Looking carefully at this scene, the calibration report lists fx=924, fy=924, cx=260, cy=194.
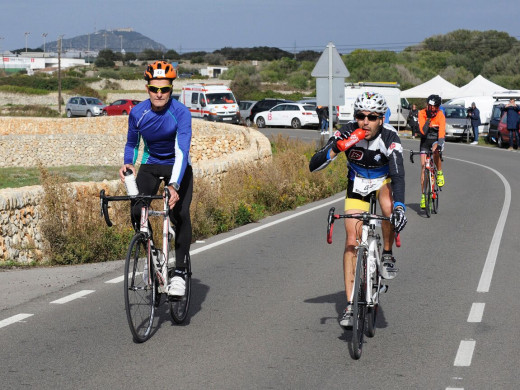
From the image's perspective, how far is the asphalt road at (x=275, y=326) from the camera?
6.15 meters

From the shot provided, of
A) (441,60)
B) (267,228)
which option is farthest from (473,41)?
(267,228)

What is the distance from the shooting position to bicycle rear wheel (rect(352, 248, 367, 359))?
6.39 metres

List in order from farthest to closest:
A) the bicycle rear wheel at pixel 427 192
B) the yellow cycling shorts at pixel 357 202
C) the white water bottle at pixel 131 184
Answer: the bicycle rear wheel at pixel 427 192 → the yellow cycling shorts at pixel 357 202 → the white water bottle at pixel 131 184

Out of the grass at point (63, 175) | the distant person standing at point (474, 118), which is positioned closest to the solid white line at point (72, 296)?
the grass at point (63, 175)

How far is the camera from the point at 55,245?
11.2m

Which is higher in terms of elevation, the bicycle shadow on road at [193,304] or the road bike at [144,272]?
the road bike at [144,272]

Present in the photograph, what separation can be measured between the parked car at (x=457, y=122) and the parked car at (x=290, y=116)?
955 centimetres

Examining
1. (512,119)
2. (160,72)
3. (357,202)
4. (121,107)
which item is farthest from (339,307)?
(121,107)

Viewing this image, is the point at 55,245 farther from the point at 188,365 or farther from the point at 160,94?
the point at 188,365

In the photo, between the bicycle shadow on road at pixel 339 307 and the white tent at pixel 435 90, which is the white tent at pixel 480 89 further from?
the bicycle shadow on road at pixel 339 307

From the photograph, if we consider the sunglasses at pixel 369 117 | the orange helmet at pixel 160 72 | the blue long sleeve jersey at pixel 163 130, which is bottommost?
the blue long sleeve jersey at pixel 163 130

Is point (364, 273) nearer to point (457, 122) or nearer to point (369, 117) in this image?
point (369, 117)

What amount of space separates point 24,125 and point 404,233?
1325 inches

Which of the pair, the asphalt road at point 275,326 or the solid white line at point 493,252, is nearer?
the asphalt road at point 275,326
